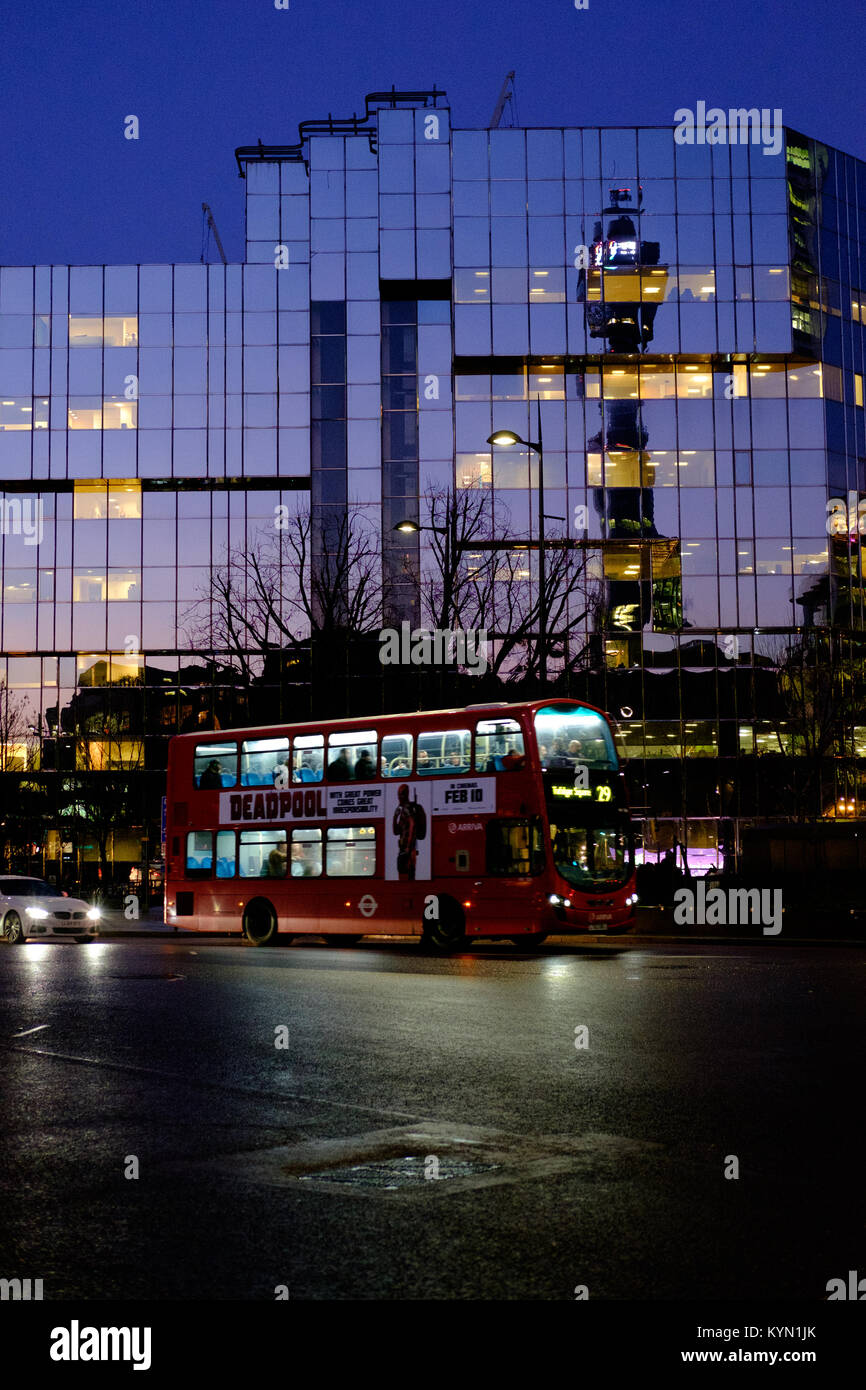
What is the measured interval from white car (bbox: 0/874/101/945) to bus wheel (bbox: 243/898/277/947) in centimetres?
431

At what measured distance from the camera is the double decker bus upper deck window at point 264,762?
29.7m

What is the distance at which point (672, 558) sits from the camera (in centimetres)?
6181

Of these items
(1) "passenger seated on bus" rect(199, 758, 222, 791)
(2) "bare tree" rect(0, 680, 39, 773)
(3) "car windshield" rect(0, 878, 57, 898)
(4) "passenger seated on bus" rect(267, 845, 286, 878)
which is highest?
(2) "bare tree" rect(0, 680, 39, 773)

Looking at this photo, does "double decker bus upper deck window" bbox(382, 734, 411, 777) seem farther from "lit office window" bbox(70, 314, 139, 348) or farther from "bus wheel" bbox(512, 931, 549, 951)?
"lit office window" bbox(70, 314, 139, 348)

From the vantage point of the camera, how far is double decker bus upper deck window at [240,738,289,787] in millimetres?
29688

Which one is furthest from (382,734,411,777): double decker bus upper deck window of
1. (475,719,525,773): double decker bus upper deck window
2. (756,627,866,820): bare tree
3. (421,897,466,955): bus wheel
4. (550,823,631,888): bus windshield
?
(756,627,866,820): bare tree

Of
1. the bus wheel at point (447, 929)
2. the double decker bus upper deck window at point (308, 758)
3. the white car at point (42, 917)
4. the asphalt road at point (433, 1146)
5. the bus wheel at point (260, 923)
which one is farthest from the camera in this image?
the white car at point (42, 917)

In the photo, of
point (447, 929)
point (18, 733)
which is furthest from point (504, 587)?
point (447, 929)

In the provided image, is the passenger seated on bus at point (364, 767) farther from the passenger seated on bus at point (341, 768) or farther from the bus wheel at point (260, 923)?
the bus wheel at point (260, 923)

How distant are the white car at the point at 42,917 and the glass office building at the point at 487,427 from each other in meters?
24.0

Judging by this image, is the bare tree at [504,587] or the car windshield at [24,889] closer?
the car windshield at [24,889]

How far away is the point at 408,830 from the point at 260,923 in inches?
194

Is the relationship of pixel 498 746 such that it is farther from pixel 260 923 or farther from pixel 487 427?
pixel 487 427

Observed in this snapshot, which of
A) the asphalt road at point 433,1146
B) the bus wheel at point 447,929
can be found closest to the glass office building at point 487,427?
the bus wheel at point 447,929
